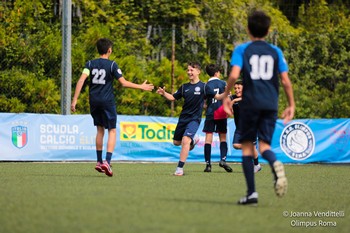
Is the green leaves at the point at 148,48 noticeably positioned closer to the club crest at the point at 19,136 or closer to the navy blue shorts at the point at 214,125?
the club crest at the point at 19,136

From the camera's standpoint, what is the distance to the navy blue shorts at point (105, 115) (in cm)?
1266

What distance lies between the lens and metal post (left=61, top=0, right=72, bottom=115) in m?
20.0

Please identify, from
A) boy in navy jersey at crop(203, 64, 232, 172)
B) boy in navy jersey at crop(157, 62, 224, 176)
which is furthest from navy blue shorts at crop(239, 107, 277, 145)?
boy in navy jersey at crop(203, 64, 232, 172)

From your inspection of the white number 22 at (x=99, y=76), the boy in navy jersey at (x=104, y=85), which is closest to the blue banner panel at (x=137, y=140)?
the boy in navy jersey at (x=104, y=85)

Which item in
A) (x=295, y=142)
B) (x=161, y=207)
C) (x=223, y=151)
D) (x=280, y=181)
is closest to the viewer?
(x=161, y=207)

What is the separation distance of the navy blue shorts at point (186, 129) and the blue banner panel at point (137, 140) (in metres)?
5.25

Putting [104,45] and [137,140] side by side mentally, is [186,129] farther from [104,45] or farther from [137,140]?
[137,140]

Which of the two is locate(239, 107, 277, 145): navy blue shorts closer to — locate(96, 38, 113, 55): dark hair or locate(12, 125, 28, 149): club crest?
locate(96, 38, 113, 55): dark hair

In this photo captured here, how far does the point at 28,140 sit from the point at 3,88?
2.50 meters

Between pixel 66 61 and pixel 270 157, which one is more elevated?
pixel 270 157

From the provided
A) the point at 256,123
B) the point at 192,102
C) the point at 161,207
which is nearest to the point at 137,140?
the point at 192,102

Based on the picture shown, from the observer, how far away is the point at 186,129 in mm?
13852

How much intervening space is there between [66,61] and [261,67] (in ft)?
40.6

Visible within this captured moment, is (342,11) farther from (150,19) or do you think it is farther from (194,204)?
(194,204)
